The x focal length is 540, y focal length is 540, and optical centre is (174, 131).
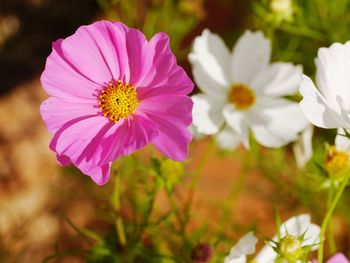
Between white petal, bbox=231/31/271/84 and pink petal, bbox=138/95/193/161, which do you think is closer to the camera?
pink petal, bbox=138/95/193/161

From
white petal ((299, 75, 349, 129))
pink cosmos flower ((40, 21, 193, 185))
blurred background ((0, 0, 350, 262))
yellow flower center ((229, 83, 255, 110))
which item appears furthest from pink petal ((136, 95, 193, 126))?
blurred background ((0, 0, 350, 262))

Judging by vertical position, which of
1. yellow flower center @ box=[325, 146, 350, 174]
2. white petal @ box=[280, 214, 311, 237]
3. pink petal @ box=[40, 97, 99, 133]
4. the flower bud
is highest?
pink petal @ box=[40, 97, 99, 133]

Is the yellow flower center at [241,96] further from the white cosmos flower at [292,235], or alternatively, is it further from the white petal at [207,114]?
the white cosmos flower at [292,235]

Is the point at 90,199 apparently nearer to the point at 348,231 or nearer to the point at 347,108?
the point at 348,231

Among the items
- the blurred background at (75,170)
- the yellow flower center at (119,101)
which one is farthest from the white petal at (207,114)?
the blurred background at (75,170)

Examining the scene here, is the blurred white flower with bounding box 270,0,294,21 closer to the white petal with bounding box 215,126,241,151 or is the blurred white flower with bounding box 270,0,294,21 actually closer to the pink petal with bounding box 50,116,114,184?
the white petal with bounding box 215,126,241,151

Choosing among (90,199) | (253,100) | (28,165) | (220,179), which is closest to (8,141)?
(28,165)

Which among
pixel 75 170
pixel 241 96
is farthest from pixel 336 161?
pixel 75 170

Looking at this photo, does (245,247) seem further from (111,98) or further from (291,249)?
(111,98)

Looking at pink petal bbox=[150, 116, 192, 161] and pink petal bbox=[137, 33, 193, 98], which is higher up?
pink petal bbox=[137, 33, 193, 98]
